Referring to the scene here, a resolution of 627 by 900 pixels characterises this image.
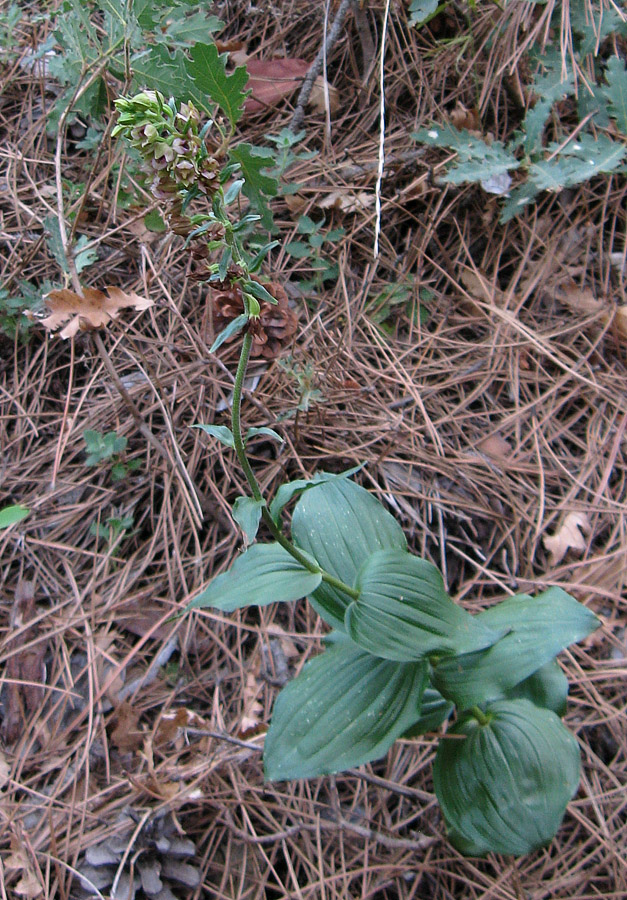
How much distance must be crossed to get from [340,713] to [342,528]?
0.41 meters

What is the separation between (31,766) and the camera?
5.37 feet

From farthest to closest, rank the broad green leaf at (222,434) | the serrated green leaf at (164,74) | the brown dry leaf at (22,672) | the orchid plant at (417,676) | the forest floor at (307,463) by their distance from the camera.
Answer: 1. the serrated green leaf at (164,74)
2. the brown dry leaf at (22,672)
3. the forest floor at (307,463)
4. the orchid plant at (417,676)
5. the broad green leaf at (222,434)

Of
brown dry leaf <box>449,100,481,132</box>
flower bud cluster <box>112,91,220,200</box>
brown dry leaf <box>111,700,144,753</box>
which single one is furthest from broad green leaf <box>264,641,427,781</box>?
brown dry leaf <box>449,100,481,132</box>

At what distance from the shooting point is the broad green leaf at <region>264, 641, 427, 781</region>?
4.16 ft

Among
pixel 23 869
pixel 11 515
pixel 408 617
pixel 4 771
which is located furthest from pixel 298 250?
pixel 23 869

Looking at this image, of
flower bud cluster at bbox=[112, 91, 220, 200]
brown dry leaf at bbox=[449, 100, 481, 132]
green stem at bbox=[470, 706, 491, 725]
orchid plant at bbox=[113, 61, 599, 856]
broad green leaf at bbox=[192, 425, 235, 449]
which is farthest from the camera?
brown dry leaf at bbox=[449, 100, 481, 132]

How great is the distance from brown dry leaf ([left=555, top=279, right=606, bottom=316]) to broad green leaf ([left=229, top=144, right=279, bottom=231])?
3.51 feet

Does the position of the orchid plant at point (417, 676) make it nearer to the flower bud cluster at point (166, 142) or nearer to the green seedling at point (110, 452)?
the flower bud cluster at point (166, 142)

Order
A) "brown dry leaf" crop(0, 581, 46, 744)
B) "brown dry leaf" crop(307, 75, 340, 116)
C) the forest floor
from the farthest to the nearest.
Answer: "brown dry leaf" crop(307, 75, 340, 116), "brown dry leaf" crop(0, 581, 46, 744), the forest floor

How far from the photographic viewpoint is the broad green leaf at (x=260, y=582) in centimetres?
116

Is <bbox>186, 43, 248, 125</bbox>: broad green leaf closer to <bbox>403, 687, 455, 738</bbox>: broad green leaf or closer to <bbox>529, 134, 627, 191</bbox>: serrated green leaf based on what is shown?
<bbox>529, 134, 627, 191</bbox>: serrated green leaf

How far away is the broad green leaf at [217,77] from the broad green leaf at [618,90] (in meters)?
1.23

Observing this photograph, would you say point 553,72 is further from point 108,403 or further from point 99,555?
point 99,555

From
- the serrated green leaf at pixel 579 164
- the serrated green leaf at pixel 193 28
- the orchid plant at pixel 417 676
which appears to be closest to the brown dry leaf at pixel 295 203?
the serrated green leaf at pixel 193 28
